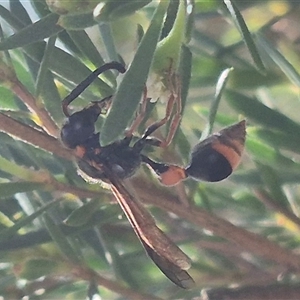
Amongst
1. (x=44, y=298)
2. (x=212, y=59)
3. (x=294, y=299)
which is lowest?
(x=294, y=299)

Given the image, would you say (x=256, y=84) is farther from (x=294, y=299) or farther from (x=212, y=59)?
(x=294, y=299)

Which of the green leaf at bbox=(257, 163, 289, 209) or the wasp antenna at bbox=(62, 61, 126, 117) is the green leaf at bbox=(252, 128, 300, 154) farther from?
the wasp antenna at bbox=(62, 61, 126, 117)

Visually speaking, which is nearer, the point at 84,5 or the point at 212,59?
the point at 84,5

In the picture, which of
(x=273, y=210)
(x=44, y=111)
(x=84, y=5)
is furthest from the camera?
(x=273, y=210)

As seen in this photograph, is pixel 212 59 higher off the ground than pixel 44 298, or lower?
higher

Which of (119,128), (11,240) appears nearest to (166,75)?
(119,128)

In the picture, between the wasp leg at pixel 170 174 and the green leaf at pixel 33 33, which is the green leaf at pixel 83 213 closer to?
the wasp leg at pixel 170 174

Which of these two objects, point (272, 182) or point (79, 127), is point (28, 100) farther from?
point (272, 182)

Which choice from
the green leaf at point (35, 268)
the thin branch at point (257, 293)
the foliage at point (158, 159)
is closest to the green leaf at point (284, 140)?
the foliage at point (158, 159)
